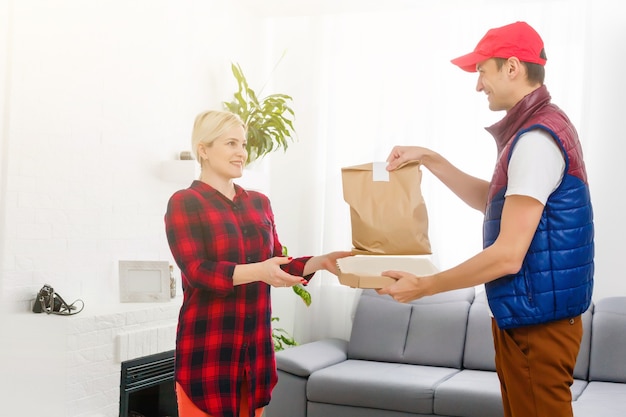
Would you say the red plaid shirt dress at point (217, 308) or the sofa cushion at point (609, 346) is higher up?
the red plaid shirt dress at point (217, 308)

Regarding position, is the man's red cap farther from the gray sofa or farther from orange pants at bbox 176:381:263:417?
the gray sofa

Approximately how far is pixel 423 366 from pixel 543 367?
2624 millimetres

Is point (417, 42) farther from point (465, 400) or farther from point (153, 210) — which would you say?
point (465, 400)

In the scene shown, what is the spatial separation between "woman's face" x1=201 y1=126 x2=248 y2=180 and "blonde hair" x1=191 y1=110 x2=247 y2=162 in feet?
0.05

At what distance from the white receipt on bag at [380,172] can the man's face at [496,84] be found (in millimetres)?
362

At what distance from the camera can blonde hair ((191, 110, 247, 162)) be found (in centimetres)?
240

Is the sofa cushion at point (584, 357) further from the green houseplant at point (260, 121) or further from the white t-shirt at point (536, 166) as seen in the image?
the white t-shirt at point (536, 166)

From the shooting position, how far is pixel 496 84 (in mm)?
2070

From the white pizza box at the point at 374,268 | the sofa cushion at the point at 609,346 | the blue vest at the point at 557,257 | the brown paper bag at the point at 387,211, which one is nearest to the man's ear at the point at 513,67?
the blue vest at the point at 557,257

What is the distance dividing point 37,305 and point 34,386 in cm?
36

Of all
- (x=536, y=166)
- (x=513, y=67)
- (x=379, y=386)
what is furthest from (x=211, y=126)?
(x=379, y=386)

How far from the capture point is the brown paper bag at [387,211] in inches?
83.3

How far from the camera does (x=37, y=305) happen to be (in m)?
3.32

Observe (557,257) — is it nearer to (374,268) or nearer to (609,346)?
(374,268)
